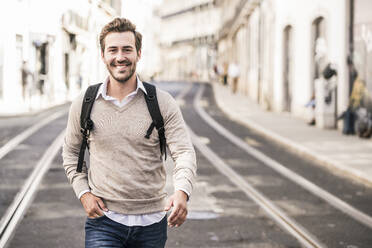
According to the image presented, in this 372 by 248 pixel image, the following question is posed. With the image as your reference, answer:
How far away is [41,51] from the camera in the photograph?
58.8 ft

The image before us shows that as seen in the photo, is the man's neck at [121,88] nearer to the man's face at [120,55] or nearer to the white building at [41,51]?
the man's face at [120,55]

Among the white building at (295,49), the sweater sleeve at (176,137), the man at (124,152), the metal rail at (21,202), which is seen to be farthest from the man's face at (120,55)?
the white building at (295,49)

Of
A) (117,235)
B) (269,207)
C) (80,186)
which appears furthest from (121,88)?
(269,207)

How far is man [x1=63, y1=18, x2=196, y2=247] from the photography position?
331cm

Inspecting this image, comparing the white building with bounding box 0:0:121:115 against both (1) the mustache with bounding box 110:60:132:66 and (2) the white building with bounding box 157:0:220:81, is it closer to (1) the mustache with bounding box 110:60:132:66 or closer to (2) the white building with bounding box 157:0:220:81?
(1) the mustache with bounding box 110:60:132:66

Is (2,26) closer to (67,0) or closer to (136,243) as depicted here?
(67,0)

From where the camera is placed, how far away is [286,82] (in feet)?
89.8

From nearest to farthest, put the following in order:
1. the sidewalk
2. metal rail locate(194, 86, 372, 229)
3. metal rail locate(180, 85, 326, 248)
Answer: metal rail locate(180, 85, 326, 248) → metal rail locate(194, 86, 372, 229) → the sidewalk

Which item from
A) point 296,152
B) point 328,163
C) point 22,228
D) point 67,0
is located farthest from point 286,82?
point 22,228

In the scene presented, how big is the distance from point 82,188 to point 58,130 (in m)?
14.9

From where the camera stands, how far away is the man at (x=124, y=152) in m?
3.31

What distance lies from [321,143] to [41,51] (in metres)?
6.66

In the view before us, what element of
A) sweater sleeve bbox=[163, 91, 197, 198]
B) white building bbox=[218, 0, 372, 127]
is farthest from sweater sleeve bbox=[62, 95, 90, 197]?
white building bbox=[218, 0, 372, 127]

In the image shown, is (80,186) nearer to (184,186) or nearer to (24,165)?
(184,186)
